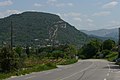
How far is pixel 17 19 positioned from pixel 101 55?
260 ft

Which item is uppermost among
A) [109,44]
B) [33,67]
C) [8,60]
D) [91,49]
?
[109,44]

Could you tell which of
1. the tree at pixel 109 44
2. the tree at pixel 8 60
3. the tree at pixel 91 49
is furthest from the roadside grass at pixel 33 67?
the tree at pixel 109 44

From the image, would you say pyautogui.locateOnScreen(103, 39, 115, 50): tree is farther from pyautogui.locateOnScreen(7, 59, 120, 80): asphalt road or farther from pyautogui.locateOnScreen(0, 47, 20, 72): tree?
pyautogui.locateOnScreen(0, 47, 20, 72): tree

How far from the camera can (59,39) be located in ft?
611

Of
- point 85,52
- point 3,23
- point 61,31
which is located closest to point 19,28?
point 3,23

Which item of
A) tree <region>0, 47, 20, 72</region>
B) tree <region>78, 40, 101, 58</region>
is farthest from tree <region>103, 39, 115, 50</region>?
tree <region>0, 47, 20, 72</region>

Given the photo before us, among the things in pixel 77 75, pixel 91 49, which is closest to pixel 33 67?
pixel 77 75

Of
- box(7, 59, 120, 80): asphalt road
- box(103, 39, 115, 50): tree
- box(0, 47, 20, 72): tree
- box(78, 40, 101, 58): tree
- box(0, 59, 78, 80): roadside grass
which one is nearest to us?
box(7, 59, 120, 80): asphalt road

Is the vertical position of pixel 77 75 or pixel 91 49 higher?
pixel 91 49

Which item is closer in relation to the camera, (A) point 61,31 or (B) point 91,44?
(B) point 91,44

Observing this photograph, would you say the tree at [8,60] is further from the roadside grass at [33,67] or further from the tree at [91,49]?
the tree at [91,49]

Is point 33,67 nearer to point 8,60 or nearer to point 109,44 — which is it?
point 8,60

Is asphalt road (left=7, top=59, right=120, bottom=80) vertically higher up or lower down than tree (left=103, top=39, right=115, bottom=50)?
lower down

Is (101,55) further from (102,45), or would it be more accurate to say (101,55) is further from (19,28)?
(19,28)
